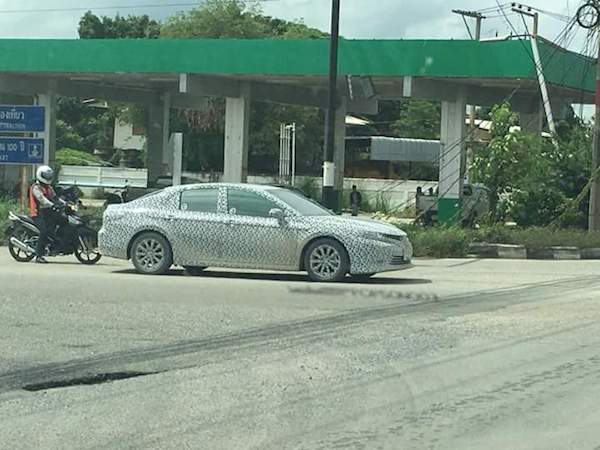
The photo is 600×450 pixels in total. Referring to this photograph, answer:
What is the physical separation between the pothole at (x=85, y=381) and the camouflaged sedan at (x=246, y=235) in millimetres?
6666

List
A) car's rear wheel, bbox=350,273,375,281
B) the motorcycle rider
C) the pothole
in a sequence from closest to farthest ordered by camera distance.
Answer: the pothole, car's rear wheel, bbox=350,273,375,281, the motorcycle rider

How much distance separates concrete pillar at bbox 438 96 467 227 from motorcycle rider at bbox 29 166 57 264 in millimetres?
15966

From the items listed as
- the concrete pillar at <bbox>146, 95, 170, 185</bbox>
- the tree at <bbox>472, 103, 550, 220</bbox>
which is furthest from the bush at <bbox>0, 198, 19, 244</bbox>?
the concrete pillar at <bbox>146, 95, 170, 185</bbox>

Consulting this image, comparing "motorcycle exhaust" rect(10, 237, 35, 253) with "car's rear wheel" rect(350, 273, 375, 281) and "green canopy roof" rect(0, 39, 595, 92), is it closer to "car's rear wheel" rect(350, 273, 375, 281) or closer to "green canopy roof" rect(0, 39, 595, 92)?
"car's rear wheel" rect(350, 273, 375, 281)

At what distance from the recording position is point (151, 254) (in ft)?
50.6

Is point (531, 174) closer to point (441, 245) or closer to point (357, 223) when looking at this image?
point (441, 245)

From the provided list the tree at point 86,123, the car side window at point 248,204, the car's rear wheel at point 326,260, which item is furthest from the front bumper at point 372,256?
the tree at point 86,123

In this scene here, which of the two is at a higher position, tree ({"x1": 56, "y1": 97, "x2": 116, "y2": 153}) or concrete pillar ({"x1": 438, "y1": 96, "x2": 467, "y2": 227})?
tree ({"x1": 56, "y1": 97, "x2": 116, "y2": 153})

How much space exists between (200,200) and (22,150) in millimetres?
9138

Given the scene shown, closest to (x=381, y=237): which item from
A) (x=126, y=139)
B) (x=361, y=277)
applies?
(x=361, y=277)

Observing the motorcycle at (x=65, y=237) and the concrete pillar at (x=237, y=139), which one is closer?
the motorcycle at (x=65, y=237)

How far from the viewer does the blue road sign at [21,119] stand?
2267 cm

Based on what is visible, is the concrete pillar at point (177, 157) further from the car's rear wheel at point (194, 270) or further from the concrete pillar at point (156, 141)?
the concrete pillar at point (156, 141)

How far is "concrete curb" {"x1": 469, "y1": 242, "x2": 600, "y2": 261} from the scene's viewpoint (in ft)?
70.7
